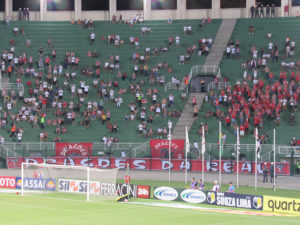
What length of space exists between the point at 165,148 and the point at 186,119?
286 inches

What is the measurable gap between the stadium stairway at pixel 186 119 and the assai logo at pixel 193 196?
2196 cm

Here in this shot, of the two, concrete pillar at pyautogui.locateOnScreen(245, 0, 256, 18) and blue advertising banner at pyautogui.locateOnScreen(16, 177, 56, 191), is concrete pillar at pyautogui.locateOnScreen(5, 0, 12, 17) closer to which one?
concrete pillar at pyautogui.locateOnScreen(245, 0, 256, 18)

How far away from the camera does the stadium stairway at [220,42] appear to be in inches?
2598

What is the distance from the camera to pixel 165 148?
175ft

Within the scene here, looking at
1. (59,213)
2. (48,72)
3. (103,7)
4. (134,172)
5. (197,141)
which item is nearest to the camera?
(59,213)

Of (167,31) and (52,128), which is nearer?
(52,128)

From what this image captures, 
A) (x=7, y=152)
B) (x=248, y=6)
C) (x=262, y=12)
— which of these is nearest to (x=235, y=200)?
(x=7, y=152)

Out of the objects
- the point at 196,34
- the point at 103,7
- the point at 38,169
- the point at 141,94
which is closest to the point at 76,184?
the point at 38,169

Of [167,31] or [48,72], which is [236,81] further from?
[48,72]

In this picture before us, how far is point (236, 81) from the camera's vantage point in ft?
205

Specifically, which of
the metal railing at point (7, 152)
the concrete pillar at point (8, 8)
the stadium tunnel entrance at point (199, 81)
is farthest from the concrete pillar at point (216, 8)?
the metal railing at point (7, 152)

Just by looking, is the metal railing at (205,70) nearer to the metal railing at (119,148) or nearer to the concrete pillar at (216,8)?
the metal railing at (119,148)

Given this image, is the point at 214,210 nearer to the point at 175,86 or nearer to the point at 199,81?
the point at 175,86

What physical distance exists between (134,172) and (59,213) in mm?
20855
